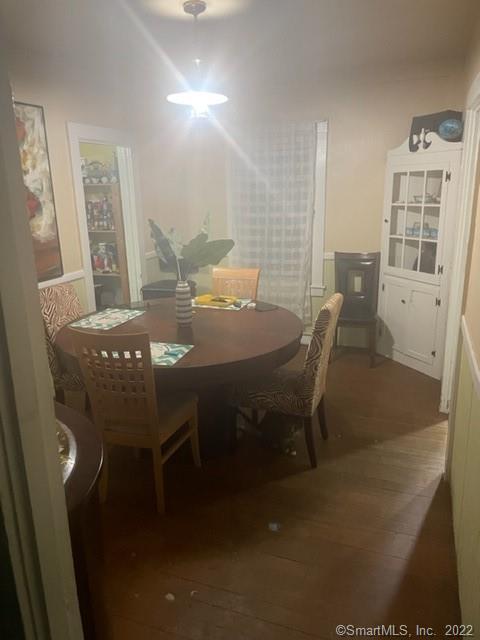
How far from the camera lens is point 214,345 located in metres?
2.41

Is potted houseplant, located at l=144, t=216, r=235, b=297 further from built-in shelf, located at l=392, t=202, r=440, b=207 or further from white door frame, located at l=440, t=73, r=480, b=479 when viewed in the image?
built-in shelf, located at l=392, t=202, r=440, b=207

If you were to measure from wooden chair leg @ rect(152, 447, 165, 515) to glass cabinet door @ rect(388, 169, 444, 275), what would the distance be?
261 centimetres

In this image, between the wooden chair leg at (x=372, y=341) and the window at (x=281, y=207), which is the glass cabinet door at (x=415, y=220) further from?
the window at (x=281, y=207)

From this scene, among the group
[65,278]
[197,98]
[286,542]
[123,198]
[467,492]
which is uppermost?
[197,98]

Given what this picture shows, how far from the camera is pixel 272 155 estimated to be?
4.30 meters

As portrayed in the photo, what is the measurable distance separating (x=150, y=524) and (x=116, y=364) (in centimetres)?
78

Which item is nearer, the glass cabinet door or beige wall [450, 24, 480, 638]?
beige wall [450, 24, 480, 638]

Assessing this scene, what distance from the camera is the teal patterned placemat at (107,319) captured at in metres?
2.73

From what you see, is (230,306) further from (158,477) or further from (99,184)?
(99,184)

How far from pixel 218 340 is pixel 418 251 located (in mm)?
2173

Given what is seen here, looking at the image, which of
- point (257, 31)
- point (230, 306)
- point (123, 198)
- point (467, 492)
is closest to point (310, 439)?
point (467, 492)

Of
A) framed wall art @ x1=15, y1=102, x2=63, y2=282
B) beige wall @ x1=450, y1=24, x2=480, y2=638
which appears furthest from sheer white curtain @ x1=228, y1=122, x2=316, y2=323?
beige wall @ x1=450, y1=24, x2=480, y2=638

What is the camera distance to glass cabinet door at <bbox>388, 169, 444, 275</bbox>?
12.1ft

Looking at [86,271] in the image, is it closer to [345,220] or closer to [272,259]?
[272,259]
